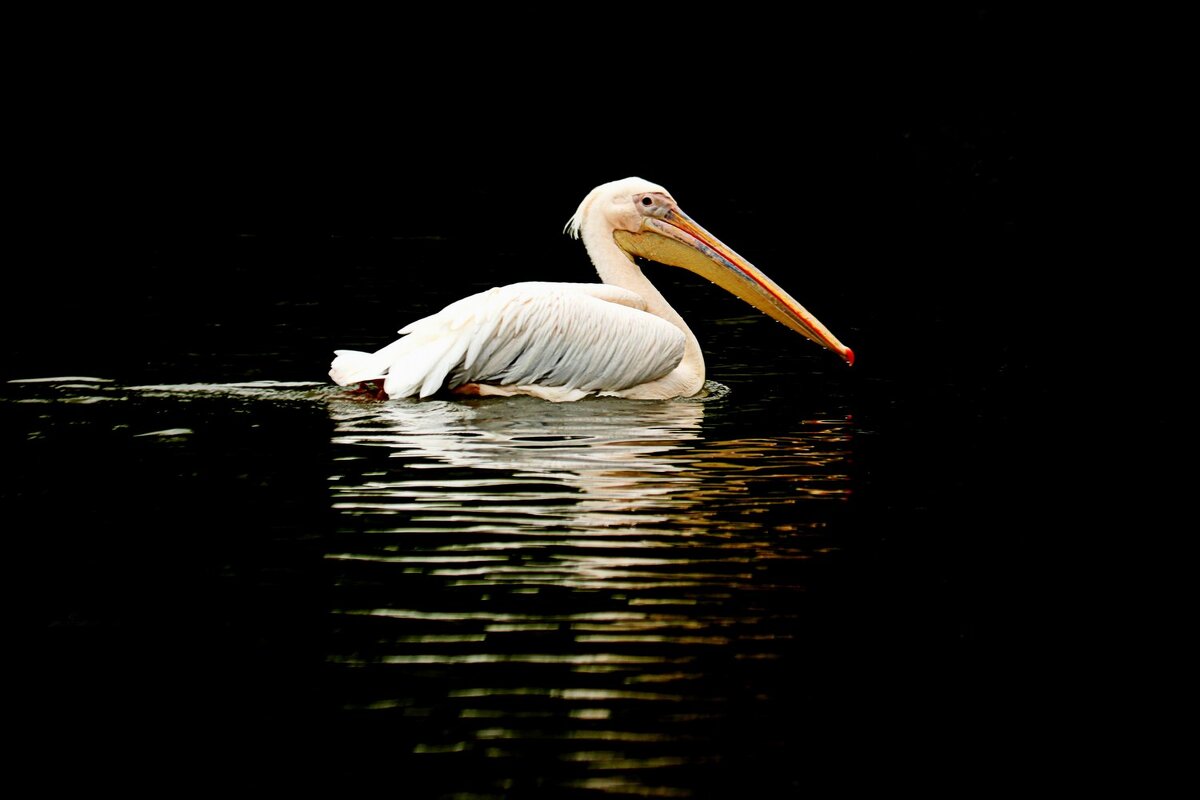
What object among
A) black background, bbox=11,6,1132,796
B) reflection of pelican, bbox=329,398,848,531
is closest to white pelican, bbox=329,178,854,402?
reflection of pelican, bbox=329,398,848,531

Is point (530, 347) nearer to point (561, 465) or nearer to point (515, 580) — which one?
point (561, 465)

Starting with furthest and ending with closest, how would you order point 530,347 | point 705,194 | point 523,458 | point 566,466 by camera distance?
point 705,194 < point 530,347 < point 523,458 < point 566,466

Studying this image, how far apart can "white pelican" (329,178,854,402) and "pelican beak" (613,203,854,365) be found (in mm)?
11

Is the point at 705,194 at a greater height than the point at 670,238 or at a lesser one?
lesser

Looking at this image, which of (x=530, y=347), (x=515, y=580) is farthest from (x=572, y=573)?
(x=530, y=347)

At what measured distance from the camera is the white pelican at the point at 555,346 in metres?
6.88

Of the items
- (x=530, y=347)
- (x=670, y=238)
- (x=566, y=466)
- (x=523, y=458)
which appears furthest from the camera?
(x=670, y=238)

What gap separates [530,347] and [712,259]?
4.10ft

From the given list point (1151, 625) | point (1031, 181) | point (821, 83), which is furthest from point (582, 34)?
point (1151, 625)

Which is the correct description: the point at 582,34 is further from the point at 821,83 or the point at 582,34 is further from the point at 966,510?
the point at 966,510

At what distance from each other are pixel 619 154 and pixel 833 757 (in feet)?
53.9

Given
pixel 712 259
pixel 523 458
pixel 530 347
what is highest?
pixel 712 259

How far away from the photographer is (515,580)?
14.5 ft

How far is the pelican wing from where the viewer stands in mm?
6859
